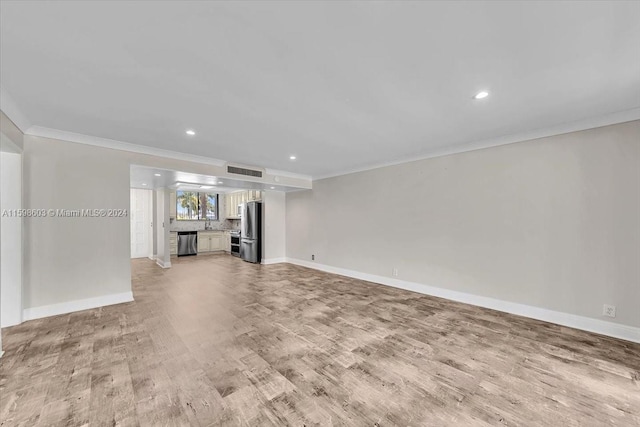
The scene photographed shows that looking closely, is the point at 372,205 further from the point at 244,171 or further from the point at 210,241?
the point at 210,241

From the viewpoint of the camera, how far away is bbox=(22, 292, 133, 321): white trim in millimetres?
3201

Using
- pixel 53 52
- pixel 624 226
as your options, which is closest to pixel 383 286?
pixel 624 226

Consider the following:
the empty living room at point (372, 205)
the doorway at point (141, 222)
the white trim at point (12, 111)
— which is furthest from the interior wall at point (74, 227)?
the doorway at point (141, 222)

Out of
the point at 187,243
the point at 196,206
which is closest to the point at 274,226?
the point at 187,243

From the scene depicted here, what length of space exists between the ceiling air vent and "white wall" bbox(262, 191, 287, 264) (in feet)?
5.81

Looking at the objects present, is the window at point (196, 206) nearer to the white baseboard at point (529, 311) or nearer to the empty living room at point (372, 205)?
the empty living room at point (372, 205)

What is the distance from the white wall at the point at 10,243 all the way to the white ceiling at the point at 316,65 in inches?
25.8

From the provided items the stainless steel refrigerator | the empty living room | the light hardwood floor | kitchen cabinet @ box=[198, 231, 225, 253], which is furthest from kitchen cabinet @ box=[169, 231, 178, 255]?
the light hardwood floor

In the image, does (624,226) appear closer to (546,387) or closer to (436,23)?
(546,387)

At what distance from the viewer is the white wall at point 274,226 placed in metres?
7.24

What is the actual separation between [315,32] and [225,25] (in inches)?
22.0

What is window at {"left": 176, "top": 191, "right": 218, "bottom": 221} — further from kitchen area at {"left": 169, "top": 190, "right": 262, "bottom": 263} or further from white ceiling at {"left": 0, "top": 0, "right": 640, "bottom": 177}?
white ceiling at {"left": 0, "top": 0, "right": 640, "bottom": 177}

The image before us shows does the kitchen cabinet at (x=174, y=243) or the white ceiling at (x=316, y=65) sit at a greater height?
the white ceiling at (x=316, y=65)

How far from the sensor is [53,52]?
5.77ft
